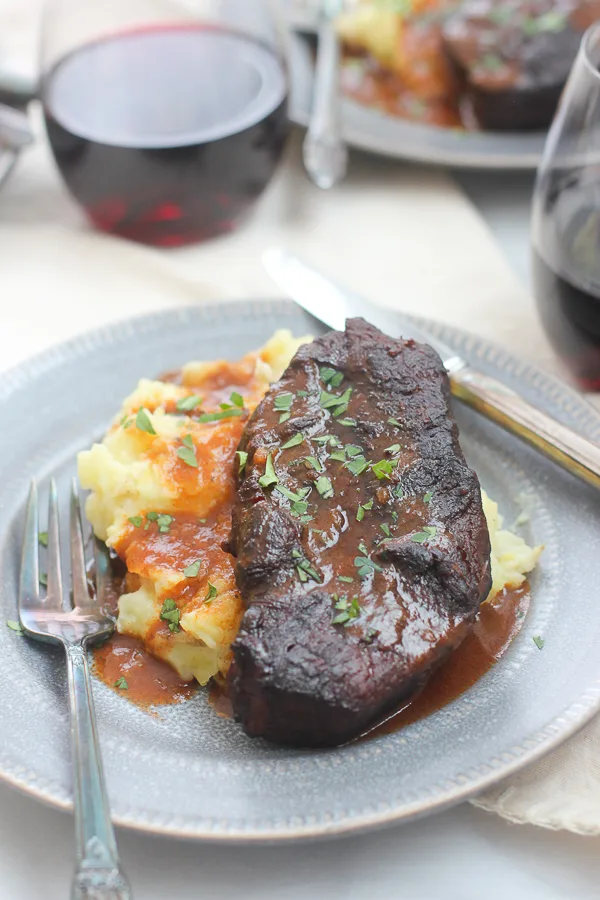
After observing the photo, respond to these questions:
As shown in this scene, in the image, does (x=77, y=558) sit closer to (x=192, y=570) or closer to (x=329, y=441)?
(x=192, y=570)

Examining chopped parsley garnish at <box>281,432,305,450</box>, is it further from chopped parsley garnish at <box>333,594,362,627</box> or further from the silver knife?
the silver knife

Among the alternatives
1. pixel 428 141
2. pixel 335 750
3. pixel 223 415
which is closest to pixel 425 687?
pixel 335 750

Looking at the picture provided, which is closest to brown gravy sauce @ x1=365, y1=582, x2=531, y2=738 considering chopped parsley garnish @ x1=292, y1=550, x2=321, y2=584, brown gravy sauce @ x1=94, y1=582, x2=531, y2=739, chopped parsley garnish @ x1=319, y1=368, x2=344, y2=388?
brown gravy sauce @ x1=94, y1=582, x2=531, y2=739

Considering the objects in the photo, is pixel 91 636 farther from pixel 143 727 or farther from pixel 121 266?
pixel 121 266

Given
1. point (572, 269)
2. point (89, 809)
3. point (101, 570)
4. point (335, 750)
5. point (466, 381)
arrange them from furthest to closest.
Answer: point (572, 269) < point (466, 381) < point (101, 570) < point (335, 750) < point (89, 809)

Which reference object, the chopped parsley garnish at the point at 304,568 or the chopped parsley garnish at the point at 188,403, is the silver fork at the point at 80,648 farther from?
the chopped parsley garnish at the point at 304,568

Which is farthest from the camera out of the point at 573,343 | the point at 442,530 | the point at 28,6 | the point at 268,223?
the point at 28,6

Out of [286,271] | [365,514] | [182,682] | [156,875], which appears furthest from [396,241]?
[156,875]
